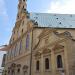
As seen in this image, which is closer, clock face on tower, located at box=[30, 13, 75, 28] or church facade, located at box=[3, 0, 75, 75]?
church facade, located at box=[3, 0, 75, 75]

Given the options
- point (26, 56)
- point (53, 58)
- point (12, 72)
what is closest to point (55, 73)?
point (53, 58)

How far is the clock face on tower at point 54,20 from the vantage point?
82.8ft

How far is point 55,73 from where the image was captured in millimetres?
16484

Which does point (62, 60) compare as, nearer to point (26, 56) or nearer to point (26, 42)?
point (26, 56)

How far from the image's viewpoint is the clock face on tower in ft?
82.8

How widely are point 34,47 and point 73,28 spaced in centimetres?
737

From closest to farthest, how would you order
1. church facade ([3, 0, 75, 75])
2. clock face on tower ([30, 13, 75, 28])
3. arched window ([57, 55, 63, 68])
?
church facade ([3, 0, 75, 75]), arched window ([57, 55, 63, 68]), clock face on tower ([30, 13, 75, 28])

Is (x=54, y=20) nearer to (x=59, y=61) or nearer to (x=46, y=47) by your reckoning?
(x=46, y=47)

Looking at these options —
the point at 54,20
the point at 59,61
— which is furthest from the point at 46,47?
the point at 54,20

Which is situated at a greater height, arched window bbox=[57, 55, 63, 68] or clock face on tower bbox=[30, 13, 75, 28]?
clock face on tower bbox=[30, 13, 75, 28]

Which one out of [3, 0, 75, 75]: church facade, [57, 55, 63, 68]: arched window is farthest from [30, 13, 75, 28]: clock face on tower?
[57, 55, 63, 68]: arched window

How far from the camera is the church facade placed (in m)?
15.4

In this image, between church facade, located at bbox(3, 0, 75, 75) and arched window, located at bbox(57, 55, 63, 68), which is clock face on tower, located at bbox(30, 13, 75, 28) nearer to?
church facade, located at bbox(3, 0, 75, 75)

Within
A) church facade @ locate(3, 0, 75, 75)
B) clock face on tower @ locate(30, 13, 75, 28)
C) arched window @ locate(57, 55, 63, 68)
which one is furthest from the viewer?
clock face on tower @ locate(30, 13, 75, 28)
